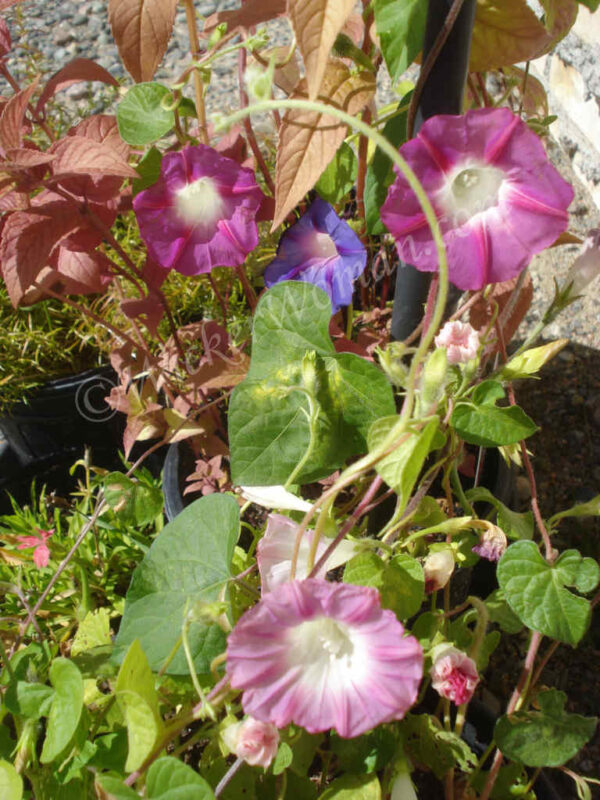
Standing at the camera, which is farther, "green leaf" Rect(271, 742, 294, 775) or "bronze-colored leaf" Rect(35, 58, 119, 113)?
"bronze-colored leaf" Rect(35, 58, 119, 113)

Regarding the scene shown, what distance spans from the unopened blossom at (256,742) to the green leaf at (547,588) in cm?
22

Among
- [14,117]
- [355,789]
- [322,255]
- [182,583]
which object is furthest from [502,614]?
[14,117]

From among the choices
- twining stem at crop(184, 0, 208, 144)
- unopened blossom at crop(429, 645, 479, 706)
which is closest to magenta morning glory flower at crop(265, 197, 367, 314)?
twining stem at crop(184, 0, 208, 144)

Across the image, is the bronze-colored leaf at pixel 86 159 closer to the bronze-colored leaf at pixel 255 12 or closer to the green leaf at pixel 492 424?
the bronze-colored leaf at pixel 255 12

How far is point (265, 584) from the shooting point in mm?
578

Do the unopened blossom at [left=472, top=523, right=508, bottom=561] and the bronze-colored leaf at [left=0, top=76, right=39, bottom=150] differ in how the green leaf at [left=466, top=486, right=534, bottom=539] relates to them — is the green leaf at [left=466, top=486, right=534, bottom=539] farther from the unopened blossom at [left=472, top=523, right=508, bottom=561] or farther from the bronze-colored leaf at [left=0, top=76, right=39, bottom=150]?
the bronze-colored leaf at [left=0, top=76, right=39, bottom=150]

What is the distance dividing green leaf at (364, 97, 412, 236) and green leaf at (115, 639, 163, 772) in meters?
0.48

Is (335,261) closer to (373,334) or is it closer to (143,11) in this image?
(373,334)

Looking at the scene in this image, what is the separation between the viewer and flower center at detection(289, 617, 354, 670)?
50cm

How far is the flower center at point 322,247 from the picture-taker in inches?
32.7

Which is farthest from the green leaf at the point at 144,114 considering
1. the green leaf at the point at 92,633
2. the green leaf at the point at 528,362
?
the green leaf at the point at 92,633

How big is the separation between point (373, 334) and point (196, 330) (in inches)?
9.8

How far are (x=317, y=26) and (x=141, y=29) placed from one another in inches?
8.5

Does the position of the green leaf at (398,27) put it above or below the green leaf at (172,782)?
above
